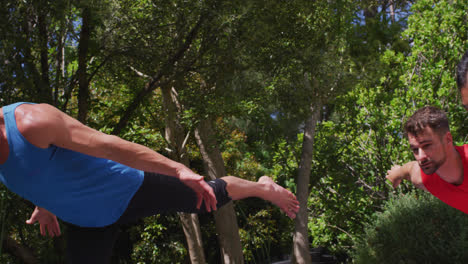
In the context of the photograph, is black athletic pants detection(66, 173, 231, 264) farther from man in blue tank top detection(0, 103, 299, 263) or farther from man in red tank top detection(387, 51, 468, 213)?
man in red tank top detection(387, 51, 468, 213)

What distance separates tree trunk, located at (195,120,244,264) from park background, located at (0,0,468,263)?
0.03 meters

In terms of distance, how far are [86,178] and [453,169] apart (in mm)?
1899

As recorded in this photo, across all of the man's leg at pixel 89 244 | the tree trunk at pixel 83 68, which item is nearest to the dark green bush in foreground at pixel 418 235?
the man's leg at pixel 89 244

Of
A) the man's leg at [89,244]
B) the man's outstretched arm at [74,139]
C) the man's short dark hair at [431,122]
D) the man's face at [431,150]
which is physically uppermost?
the man's short dark hair at [431,122]

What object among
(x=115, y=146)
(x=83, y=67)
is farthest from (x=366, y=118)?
(x=115, y=146)

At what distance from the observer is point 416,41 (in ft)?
24.8

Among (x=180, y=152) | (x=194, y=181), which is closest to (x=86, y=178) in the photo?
(x=194, y=181)

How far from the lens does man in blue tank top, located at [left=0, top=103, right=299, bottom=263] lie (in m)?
1.82

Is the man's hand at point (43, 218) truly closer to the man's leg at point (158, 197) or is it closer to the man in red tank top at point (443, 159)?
the man's leg at point (158, 197)

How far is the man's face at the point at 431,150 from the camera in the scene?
2213 mm

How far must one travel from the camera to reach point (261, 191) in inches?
108

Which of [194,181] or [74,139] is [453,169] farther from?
[74,139]

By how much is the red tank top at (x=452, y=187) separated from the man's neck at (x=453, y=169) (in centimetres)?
2

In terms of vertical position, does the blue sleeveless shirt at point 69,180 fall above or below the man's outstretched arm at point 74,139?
below
